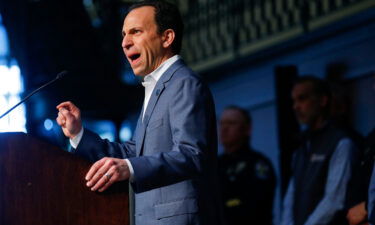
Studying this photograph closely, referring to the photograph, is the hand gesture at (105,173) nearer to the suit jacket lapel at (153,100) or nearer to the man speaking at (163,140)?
the man speaking at (163,140)

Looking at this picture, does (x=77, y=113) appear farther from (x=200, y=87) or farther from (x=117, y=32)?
(x=117, y=32)

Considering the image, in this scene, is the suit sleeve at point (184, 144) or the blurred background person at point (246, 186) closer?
the suit sleeve at point (184, 144)

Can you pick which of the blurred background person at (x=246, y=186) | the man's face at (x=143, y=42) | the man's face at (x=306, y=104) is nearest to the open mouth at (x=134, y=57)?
the man's face at (x=143, y=42)

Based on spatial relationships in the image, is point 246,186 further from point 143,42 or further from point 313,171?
point 143,42

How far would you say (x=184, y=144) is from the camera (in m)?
3.49

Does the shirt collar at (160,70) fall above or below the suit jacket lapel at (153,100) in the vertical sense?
above

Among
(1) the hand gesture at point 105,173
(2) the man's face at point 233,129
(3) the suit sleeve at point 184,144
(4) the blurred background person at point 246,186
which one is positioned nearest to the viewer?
(1) the hand gesture at point 105,173

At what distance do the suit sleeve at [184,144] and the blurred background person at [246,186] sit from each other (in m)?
3.28

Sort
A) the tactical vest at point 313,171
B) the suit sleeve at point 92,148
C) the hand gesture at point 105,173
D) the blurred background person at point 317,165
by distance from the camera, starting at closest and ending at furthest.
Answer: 1. the hand gesture at point 105,173
2. the suit sleeve at point 92,148
3. the blurred background person at point 317,165
4. the tactical vest at point 313,171

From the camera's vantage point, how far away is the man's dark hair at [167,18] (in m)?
3.82

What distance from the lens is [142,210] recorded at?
12.1 ft

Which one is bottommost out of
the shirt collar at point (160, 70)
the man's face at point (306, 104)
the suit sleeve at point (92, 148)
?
the suit sleeve at point (92, 148)

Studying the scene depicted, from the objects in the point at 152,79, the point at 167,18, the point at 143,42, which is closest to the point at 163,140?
the point at 152,79

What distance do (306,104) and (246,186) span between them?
803 millimetres
